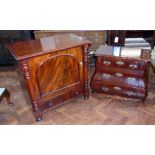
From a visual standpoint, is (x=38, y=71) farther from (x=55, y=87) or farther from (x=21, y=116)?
(x=21, y=116)

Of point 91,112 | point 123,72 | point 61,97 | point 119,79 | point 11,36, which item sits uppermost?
point 11,36

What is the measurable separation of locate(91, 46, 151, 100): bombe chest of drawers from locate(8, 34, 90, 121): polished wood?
10.1 inches

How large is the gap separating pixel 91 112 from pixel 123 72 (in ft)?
2.13

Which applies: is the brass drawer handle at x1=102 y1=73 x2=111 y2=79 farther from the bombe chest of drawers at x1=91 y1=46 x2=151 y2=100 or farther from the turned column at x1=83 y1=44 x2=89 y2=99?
the turned column at x1=83 y1=44 x2=89 y2=99

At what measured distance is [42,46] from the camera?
190 cm

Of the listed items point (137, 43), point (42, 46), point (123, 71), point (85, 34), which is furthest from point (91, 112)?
point (137, 43)

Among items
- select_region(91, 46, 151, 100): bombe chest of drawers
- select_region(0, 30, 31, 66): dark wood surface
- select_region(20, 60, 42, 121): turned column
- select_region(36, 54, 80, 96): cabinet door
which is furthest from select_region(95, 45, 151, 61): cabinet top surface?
select_region(0, 30, 31, 66): dark wood surface

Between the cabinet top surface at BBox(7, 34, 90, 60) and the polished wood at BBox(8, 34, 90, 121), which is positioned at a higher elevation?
the cabinet top surface at BBox(7, 34, 90, 60)

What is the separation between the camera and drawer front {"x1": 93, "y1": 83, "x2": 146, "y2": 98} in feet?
7.35

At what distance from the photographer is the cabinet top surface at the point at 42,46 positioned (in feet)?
5.61

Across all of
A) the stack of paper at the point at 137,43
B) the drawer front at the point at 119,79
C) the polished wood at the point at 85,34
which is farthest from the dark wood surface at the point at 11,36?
the stack of paper at the point at 137,43

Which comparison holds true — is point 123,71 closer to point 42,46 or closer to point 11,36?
point 42,46

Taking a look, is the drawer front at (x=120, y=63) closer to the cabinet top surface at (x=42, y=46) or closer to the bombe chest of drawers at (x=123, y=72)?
the bombe chest of drawers at (x=123, y=72)

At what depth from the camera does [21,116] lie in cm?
224
